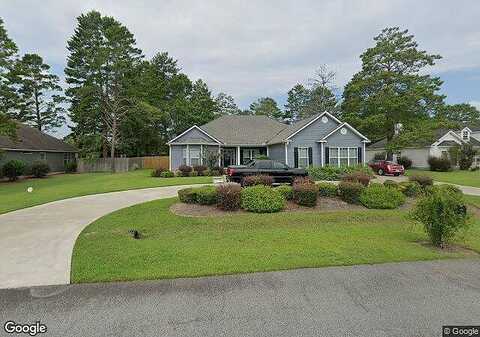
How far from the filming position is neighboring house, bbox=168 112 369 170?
2705 cm

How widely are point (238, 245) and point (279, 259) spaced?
4.15ft

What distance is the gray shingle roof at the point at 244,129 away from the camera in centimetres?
3123

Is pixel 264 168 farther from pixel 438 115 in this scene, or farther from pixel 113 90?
pixel 113 90

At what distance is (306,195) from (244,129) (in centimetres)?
Result: 2317

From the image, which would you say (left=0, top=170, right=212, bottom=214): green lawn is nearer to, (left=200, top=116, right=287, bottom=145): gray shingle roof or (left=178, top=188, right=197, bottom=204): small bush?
(left=178, top=188, right=197, bottom=204): small bush

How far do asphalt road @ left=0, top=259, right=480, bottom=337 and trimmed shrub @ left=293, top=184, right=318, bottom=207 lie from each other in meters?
5.57

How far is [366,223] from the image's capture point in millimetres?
9367

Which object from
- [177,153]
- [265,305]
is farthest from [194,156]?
[265,305]

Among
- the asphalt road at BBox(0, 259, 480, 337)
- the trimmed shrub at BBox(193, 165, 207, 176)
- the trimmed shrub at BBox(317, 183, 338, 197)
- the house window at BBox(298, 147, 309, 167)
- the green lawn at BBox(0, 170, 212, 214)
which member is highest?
the house window at BBox(298, 147, 309, 167)

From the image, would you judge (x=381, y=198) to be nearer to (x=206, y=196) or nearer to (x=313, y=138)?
(x=206, y=196)

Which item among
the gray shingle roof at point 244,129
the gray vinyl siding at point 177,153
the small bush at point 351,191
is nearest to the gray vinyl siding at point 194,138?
the gray vinyl siding at point 177,153

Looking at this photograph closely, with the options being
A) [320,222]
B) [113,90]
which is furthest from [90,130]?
[320,222]

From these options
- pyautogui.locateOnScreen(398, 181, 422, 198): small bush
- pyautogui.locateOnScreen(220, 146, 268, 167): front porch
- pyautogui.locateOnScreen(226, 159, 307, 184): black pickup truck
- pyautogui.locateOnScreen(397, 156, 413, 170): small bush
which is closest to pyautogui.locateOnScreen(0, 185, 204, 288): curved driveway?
pyautogui.locateOnScreen(226, 159, 307, 184): black pickup truck

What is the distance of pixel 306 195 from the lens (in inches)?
428
